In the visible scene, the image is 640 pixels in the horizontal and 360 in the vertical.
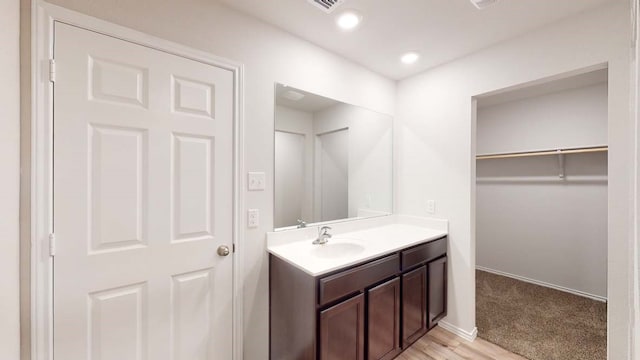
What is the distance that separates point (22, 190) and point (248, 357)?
4.91ft

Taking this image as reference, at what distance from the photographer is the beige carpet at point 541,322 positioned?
192 centimetres

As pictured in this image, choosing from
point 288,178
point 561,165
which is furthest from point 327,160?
point 561,165

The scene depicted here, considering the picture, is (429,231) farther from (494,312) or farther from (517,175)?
(517,175)

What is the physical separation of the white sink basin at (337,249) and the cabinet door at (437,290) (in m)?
0.69

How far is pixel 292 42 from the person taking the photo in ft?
6.11

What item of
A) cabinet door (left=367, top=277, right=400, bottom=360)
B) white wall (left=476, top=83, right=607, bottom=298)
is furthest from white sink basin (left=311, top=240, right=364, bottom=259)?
white wall (left=476, top=83, right=607, bottom=298)

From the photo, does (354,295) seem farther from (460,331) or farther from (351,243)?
(460,331)

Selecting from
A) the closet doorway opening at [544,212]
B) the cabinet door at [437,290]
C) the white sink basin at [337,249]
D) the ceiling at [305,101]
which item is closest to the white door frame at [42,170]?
the ceiling at [305,101]

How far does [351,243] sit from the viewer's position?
1950 millimetres

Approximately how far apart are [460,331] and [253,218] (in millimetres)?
2067

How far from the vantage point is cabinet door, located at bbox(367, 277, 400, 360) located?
1596 mm

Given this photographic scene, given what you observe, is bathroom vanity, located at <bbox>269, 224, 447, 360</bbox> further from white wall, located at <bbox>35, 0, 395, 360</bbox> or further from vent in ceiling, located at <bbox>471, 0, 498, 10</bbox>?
vent in ceiling, located at <bbox>471, 0, 498, 10</bbox>
